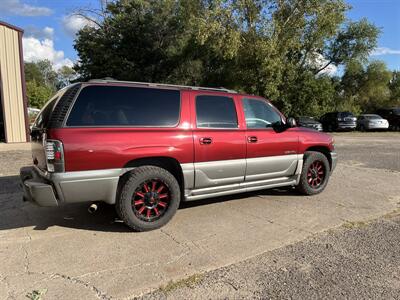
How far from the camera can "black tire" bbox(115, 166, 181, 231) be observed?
14.9 ft

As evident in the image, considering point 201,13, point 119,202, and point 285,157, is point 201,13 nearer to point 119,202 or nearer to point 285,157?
point 285,157

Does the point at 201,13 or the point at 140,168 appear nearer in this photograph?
the point at 140,168

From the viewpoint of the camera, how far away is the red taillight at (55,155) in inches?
163

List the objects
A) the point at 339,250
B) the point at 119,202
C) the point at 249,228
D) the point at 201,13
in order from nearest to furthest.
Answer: the point at 339,250 → the point at 119,202 → the point at 249,228 → the point at 201,13

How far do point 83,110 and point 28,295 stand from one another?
2.08 meters

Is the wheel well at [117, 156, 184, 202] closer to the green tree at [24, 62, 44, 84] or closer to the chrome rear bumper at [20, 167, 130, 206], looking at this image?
the chrome rear bumper at [20, 167, 130, 206]

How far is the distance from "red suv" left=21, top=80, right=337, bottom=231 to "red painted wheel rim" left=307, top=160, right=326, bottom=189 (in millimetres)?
676

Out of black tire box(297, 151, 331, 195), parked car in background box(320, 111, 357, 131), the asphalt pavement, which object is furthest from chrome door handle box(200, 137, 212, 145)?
parked car in background box(320, 111, 357, 131)

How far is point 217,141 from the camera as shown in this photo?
526cm

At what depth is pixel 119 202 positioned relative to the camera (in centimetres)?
454

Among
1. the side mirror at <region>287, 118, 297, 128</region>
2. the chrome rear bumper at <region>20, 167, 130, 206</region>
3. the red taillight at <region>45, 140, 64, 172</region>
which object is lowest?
the chrome rear bumper at <region>20, 167, 130, 206</region>

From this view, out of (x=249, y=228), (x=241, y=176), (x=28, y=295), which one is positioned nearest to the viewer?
(x=28, y=295)

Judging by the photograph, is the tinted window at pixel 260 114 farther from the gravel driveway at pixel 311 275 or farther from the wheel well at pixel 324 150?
the gravel driveway at pixel 311 275

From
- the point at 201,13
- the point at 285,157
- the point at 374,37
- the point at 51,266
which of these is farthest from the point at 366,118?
the point at 51,266
